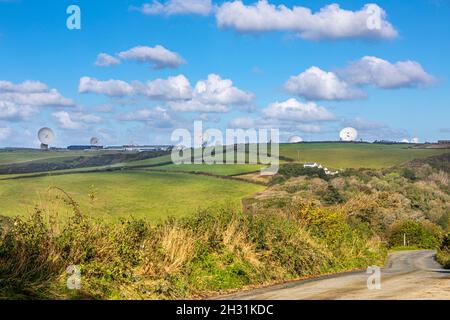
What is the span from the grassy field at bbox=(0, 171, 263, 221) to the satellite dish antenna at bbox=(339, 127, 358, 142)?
3280 inches

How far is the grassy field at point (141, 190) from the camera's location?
7488 centimetres

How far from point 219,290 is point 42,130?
347 feet

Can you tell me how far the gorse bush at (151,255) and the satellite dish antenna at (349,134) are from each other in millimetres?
154643

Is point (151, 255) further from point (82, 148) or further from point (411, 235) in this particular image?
point (82, 148)

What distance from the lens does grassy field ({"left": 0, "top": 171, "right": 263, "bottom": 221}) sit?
246 feet

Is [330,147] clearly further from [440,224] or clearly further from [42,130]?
[42,130]

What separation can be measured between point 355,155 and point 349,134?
3022cm

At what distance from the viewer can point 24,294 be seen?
11.2 metres

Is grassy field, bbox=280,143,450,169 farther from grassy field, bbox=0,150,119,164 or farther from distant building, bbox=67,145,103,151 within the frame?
grassy field, bbox=0,150,119,164

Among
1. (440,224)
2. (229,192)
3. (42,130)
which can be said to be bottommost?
(440,224)

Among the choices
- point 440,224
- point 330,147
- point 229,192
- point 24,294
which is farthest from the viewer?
point 330,147

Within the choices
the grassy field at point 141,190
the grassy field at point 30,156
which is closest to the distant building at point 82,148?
the grassy field at point 30,156

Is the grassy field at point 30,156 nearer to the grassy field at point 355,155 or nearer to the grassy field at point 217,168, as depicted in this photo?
the grassy field at point 217,168
